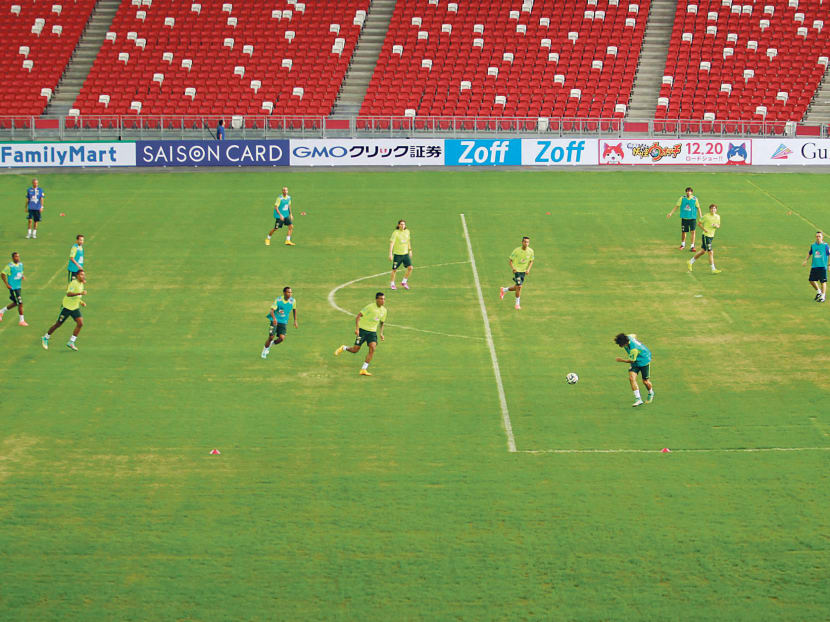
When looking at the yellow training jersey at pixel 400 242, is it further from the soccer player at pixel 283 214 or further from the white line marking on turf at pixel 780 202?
the white line marking on turf at pixel 780 202

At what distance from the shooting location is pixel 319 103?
207 feet

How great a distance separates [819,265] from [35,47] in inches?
2040

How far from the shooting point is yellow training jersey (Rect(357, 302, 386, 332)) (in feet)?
80.5

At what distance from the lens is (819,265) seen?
30797 millimetres

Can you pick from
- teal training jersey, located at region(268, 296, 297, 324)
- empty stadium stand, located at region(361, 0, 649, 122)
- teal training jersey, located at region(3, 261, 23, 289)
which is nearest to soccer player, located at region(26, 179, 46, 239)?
teal training jersey, located at region(3, 261, 23, 289)

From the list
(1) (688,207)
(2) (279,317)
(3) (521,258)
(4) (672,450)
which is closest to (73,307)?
(2) (279,317)

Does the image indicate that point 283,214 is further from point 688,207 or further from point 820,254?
point 820,254

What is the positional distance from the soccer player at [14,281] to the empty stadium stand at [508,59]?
117ft

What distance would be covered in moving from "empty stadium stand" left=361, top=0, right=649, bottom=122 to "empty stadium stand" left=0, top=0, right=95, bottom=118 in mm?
18328

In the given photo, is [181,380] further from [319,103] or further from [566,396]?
[319,103]

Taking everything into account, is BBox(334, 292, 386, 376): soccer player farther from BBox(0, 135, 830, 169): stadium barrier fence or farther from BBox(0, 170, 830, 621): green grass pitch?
BBox(0, 135, 830, 169): stadium barrier fence

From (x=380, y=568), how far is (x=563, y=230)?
25594 mm

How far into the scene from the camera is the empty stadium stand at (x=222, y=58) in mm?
63625

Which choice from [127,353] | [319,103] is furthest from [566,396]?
[319,103]
